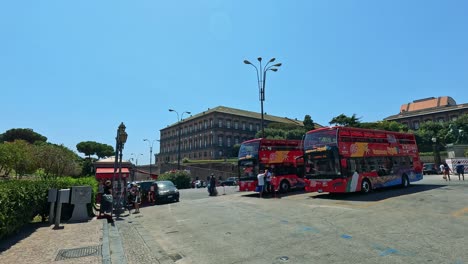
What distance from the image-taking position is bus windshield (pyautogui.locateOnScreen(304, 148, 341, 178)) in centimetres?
1633

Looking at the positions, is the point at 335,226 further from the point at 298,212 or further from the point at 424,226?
the point at 298,212

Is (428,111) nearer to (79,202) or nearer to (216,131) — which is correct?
(216,131)

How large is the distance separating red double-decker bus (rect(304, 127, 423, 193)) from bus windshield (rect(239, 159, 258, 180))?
383 centimetres

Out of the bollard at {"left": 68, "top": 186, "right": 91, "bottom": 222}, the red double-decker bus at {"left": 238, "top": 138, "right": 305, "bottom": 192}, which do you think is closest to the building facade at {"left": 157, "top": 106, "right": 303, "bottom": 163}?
the red double-decker bus at {"left": 238, "top": 138, "right": 305, "bottom": 192}

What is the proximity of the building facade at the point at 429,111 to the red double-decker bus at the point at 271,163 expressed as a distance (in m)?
90.2

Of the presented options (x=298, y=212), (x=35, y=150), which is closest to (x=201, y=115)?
(x=35, y=150)

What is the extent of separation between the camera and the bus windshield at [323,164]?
16328 millimetres

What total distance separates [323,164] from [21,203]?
13770 mm

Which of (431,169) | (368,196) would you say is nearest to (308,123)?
(431,169)

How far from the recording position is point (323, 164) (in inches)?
666

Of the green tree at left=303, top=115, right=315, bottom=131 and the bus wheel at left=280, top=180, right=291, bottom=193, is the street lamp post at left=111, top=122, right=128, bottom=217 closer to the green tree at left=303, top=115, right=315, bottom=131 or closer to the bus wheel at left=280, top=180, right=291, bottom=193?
the bus wheel at left=280, top=180, right=291, bottom=193

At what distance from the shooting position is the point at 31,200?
32.4 ft

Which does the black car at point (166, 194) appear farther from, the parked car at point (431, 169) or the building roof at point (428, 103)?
the building roof at point (428, 103)

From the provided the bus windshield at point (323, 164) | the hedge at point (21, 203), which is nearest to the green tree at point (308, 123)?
the bus windshield at point (323, 164)
